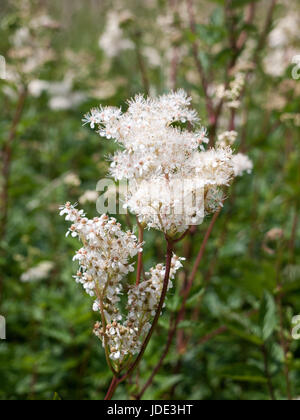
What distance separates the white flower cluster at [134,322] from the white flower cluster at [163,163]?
0.49 feet

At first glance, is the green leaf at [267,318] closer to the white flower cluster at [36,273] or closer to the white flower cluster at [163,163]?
the white flower cluster at [163,163]

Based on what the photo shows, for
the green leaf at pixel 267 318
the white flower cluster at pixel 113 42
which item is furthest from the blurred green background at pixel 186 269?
the white flower cluster at pixel 113 42

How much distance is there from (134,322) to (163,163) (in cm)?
39

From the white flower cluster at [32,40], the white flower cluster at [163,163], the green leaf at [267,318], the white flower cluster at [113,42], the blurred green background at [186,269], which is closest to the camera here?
the white flower cluster at [163,163]

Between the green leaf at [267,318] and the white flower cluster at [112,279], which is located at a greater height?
the green leaf at [267,318]

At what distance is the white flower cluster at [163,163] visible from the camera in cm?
96

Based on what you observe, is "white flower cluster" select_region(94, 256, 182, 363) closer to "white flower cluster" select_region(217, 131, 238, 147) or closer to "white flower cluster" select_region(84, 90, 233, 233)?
"white flower cluster" select_region(84, 90, 233, 233)

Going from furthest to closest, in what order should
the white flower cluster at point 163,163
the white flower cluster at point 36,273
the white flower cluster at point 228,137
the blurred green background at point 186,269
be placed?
the white flower cluster at point 36,273 < the blurred green background at point 186,269 < the white flower cluster at point 228,137 < the white flower cluster at point 163,163

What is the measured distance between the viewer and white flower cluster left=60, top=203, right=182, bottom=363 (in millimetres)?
970

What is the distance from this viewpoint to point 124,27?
2.84 metres

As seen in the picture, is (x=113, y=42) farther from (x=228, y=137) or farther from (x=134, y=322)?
(x=134, y=322)

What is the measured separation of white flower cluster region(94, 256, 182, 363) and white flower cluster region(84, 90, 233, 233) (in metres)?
0.15

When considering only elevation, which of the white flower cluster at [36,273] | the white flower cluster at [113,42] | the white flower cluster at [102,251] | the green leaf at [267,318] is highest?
the white flower cluster at [113,42]
